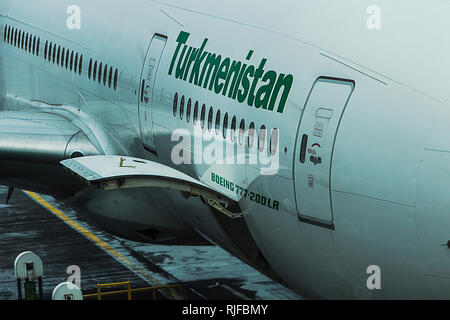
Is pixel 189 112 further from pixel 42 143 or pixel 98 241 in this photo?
pixel 98 241

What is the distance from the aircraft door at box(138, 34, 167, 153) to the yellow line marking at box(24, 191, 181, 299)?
3.62 m

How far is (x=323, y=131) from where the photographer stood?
8.20 metres

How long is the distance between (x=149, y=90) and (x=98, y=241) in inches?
276

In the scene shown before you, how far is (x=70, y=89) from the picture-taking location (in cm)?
1527

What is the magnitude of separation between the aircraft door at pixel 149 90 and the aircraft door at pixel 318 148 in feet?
12.5

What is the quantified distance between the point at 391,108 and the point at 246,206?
2.57m

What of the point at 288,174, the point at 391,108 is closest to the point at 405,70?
the point at 391,108

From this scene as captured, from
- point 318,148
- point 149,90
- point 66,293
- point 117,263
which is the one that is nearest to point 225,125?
point 318,148

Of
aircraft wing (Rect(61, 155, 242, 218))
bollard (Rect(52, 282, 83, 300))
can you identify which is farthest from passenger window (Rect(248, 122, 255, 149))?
bollard (Rect(52, 282, 83, 300))

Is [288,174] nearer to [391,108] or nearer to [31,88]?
[391,108]

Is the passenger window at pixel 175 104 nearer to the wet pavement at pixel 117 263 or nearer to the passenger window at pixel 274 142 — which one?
the passenger window at pixel 274 142

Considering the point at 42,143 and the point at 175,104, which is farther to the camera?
the point at 42,143

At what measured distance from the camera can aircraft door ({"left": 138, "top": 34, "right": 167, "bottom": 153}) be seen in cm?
1192

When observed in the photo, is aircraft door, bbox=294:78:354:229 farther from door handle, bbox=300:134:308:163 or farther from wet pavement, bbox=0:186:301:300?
wet pavement, bbox=0:186:301:300
